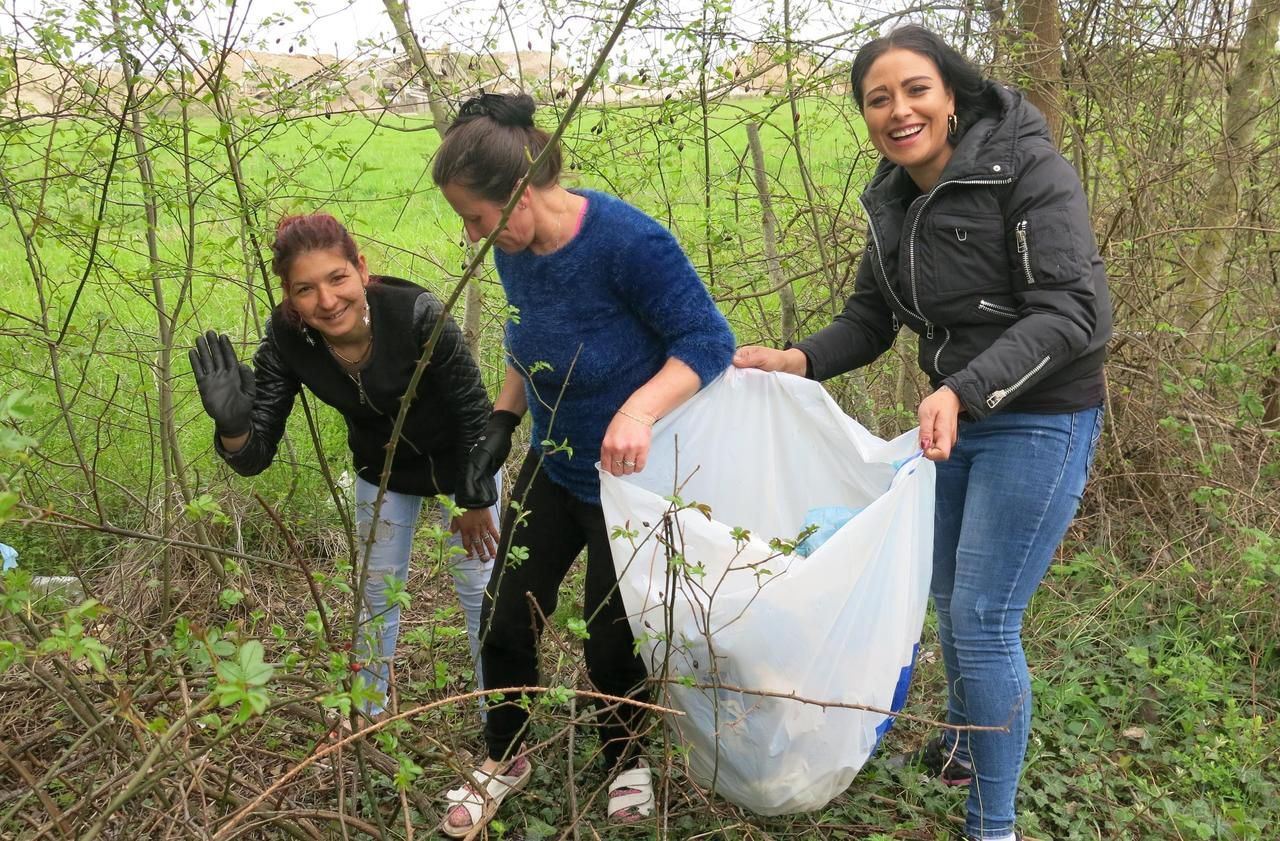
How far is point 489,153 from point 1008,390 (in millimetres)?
1031

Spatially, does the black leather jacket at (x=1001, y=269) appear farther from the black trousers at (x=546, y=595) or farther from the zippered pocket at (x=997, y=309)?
the black trousers at (x=546, y=595)

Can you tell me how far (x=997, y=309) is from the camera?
1902 mm

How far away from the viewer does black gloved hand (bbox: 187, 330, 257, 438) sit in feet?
7.00

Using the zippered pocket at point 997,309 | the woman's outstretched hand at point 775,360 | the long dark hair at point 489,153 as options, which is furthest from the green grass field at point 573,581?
the zippered pocket at point 997,309

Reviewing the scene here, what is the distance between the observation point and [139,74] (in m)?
2.37

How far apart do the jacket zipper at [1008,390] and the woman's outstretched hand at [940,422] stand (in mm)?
54

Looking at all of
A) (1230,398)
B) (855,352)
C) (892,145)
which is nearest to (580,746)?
(855,352)

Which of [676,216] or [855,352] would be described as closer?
[855,352]

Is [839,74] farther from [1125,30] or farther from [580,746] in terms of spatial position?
[580,746]

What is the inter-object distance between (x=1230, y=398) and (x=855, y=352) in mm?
2458

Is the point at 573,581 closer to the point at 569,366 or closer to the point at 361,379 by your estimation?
the point at 361,379

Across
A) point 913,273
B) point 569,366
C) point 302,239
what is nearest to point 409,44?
point 302,239

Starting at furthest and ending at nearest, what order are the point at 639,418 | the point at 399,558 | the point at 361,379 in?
the point at 399,558 → the point at 361,379 → the point at 639,418

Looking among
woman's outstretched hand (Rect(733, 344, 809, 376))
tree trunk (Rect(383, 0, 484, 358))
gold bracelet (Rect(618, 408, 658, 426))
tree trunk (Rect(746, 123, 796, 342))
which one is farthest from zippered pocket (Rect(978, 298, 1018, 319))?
tree trunk (Rect(746, 123, 796, 342))
